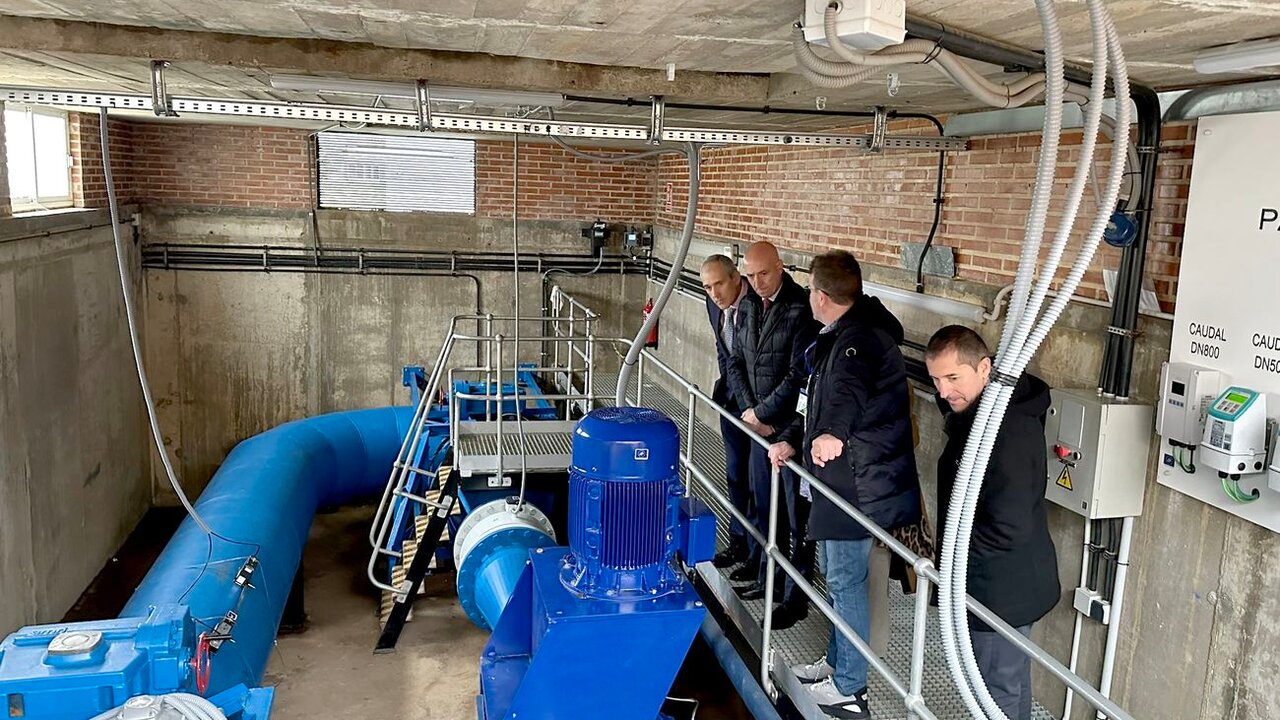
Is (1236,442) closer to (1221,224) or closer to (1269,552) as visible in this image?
(1269,552)

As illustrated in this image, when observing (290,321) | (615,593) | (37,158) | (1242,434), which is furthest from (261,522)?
(1242,434)

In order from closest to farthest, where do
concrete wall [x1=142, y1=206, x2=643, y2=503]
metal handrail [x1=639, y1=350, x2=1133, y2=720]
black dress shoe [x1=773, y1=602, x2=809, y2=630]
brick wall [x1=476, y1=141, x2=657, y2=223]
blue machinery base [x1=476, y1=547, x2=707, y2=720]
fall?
metal handrail [x1=639, y1=350, x2=1133, y2=720] < blue machinery base [x1=476, y1=547, x2=707, y2=720] < black dress shoe [x1=773, y1=602, x2=809, y2=630] < concrete wall [x1=142, y1=206, x2=643, y2=503] < brick wall [x1=476, y1=141, x2=657, y2=223]

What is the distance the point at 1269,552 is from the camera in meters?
2.98

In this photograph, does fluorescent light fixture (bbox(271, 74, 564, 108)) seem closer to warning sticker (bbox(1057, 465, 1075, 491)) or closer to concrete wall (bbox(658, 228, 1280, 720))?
concrete wall (bbox(658, 228, 1280, 720))

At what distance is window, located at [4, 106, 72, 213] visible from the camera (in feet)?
23.4

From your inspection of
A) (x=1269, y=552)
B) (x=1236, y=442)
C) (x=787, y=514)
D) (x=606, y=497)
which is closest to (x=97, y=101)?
(x=606, y=497)

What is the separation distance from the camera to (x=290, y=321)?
403 inches

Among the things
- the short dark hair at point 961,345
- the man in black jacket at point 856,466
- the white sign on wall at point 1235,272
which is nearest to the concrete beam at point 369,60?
the man in black jacket at point 856,466

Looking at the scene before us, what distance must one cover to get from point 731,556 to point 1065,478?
1.76 meters

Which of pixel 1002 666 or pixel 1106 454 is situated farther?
pixel 1106 454

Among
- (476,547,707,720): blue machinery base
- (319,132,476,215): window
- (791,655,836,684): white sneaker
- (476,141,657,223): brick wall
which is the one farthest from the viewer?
(476,141,657,223): brick wall

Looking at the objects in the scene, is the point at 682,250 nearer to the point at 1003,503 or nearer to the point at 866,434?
the point at 866,434

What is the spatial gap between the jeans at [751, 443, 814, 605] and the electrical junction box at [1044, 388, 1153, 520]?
1.10m

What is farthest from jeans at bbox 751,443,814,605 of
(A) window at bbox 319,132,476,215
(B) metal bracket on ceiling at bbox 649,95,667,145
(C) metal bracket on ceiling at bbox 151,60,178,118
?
(A) window at bbox 319,132,476,215
